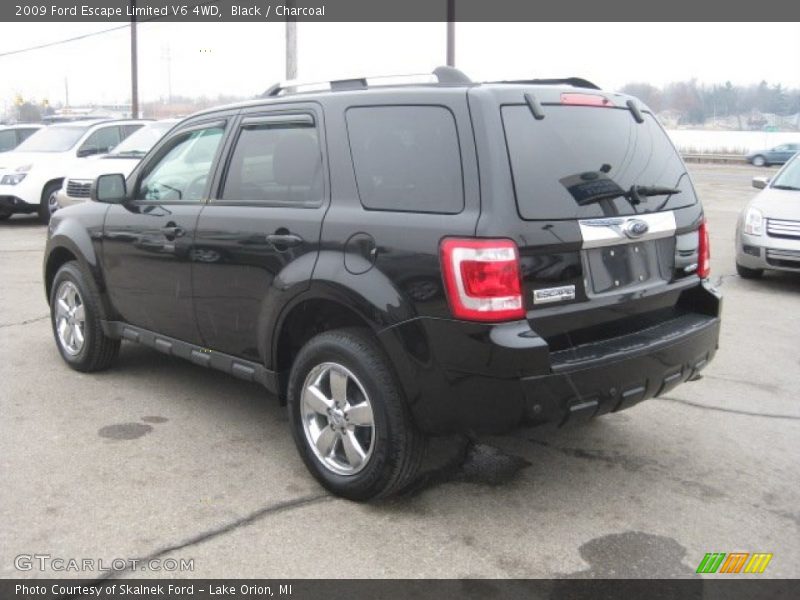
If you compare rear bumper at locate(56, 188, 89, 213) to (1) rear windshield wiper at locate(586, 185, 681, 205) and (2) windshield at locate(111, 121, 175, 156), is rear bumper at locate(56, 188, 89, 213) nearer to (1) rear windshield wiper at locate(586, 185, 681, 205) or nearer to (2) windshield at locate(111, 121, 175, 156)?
(2) windshield at locate(111, 121, 175, 156)

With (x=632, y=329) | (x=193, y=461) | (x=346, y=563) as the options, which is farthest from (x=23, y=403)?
(x=632, y=329)

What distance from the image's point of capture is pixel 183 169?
15.9 feet

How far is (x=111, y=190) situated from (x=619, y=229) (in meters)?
3.20

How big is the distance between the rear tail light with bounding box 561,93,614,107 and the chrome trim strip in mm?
557

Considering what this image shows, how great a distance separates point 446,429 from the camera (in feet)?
11.0

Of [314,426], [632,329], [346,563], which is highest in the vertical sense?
[632,329]

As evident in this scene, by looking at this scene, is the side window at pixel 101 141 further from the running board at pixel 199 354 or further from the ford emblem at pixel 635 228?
the ford emblem at pixel 635 228

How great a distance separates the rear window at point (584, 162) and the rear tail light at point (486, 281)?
0.68 ft

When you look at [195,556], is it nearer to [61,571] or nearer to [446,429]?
[61,571]

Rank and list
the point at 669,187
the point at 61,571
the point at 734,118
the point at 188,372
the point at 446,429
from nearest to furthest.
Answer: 1. the point at 61,571
2. the point at 446,429
3. the point at 669,187
4. the point at 188,372
5. the point at 734,118

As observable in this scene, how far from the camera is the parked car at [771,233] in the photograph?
29.2ft

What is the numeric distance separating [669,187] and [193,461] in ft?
8.94

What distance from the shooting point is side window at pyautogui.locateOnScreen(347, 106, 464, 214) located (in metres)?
3.34

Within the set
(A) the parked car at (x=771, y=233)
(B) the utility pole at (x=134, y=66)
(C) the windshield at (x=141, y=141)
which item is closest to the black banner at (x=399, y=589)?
(A) the parked car at (x=771, y=233)
